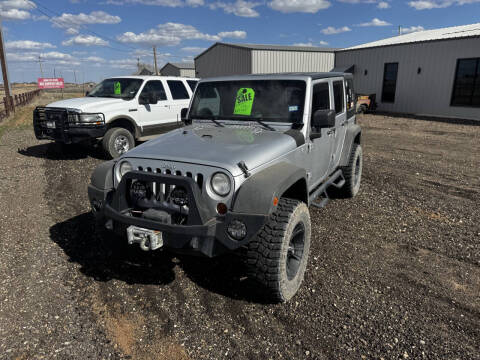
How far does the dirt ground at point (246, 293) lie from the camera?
2.57m

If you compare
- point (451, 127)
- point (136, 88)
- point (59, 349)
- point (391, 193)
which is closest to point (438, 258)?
point (391, 193)

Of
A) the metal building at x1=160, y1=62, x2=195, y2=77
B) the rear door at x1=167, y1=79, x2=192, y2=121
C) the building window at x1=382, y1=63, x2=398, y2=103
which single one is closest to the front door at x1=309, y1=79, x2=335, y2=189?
the rear door at x1=167, y1=79, x2=192, y2=121

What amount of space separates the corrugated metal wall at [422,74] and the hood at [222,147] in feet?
54.6

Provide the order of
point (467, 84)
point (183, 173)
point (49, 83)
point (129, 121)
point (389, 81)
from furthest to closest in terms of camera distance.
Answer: point (49, 83) → point (389, 81) → point (467, 84) → point (129, 121) → point (183, 173)

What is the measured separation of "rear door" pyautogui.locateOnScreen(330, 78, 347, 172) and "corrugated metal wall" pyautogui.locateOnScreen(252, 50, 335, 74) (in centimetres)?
2074

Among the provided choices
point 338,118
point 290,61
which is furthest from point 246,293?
point 290,61

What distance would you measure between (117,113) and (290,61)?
2010 centimetres

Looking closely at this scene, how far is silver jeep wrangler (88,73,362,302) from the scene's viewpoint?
8.55 feet

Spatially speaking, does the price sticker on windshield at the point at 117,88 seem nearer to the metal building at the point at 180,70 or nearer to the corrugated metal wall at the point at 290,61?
the corrugated metal wall at the point at 290,61

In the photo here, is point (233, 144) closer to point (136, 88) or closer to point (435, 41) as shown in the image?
point (136, 88)

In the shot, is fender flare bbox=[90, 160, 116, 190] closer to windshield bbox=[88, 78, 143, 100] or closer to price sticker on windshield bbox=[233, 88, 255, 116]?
price sticker on windshield bbox=[233, 88, 255, 116]

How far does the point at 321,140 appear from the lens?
4.11 metres

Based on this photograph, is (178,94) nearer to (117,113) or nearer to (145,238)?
(117,113)

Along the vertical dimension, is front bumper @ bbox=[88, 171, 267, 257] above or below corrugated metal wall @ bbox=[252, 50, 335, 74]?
below
